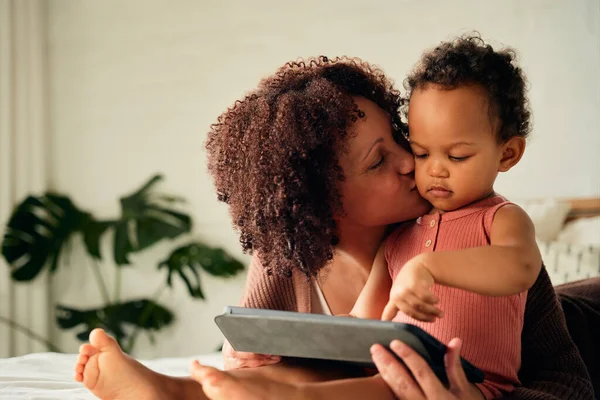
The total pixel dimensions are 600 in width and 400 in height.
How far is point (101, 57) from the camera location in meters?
3.97

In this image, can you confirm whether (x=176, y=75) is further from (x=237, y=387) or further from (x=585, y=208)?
(x=237, y=387)

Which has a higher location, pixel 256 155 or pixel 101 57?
pixel 101 57

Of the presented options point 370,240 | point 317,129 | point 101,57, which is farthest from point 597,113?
point 101,57

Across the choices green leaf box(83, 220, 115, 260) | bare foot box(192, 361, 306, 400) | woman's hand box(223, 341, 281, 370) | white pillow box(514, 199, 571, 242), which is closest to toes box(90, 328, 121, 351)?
bare foot box(192, 361, 306, 400)

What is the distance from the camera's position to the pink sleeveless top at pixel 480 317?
1.25m

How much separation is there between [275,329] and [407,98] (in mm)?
Answer: 607

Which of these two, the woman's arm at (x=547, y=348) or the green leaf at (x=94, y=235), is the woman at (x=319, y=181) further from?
the green leaf at (x=94, y=235)

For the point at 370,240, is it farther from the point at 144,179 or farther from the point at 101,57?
the point at 101,57

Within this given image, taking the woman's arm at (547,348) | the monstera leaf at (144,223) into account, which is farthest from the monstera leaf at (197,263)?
the woman's arm at (547,348)

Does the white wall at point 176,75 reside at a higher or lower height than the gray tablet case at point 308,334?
higher

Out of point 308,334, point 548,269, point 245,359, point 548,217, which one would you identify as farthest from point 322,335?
point 548,217

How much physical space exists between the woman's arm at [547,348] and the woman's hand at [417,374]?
38 cm

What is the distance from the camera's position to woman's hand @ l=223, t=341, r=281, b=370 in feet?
4.63

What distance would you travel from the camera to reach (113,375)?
1.15 m
